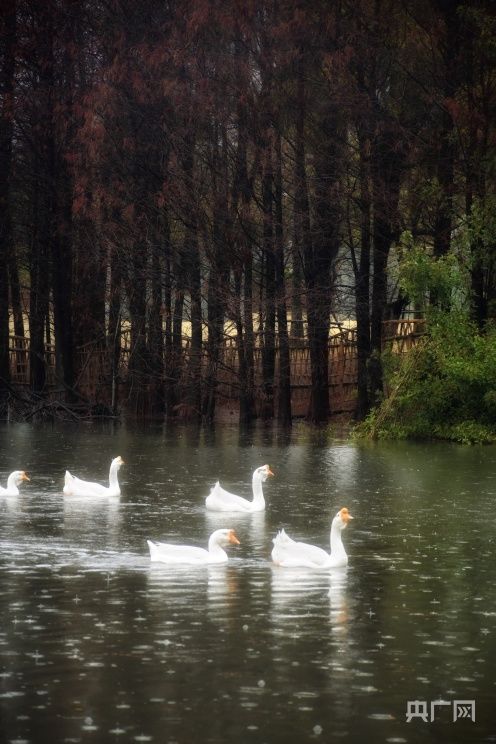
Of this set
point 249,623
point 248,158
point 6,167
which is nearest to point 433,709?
point 249,623

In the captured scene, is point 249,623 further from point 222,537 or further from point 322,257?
point 322,257

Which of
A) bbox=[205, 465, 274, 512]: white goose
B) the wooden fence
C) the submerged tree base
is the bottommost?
bbox=[205, 465, 274, 512]: white goose

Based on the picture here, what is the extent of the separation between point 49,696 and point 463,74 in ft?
116

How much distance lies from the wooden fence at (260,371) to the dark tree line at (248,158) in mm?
618

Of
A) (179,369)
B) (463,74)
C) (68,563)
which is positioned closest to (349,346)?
(179,369)

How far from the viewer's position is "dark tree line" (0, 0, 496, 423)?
4297 cm

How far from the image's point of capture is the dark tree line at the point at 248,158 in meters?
43.0

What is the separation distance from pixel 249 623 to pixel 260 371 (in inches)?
1447

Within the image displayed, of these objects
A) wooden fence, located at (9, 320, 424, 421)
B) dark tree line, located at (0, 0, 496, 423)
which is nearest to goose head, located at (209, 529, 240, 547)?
dark tree line, located at (0, 0, 496, 423)

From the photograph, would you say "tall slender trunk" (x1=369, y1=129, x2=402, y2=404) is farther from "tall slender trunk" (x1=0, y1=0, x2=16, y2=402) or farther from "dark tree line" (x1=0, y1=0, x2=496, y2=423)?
"tall slender trunk" (x1=0, y1=0, x2=16, y2=402)

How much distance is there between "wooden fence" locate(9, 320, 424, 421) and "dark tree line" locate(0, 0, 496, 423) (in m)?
0.62

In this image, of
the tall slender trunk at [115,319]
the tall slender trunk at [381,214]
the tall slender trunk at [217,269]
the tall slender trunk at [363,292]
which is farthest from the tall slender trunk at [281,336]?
the tall slender trunk at [115,319]

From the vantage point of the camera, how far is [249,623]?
12.6 meters

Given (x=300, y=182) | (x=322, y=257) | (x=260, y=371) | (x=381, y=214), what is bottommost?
(x=260, y=371)
